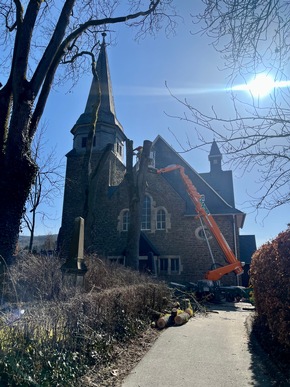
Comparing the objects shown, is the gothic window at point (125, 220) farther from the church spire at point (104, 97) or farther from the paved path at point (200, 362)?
the paved path at point (200, 362)

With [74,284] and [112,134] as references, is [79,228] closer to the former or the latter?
[74,284]

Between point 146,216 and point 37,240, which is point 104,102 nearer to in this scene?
point 146,216

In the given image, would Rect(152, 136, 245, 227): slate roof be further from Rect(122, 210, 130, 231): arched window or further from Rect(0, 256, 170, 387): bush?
Rect(0, 256, 170, 387): bush

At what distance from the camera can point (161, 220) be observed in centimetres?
2584

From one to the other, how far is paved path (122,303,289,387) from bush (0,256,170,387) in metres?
0.77

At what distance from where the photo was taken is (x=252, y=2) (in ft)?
13.2

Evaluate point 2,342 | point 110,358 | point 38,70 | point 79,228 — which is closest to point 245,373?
point 110,358

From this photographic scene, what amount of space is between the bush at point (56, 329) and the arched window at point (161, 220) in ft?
56.1

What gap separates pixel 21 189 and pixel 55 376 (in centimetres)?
459

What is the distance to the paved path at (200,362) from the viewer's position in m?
5.34

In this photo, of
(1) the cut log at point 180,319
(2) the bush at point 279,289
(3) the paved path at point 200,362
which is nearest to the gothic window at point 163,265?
(1) the cut log at point 180,319

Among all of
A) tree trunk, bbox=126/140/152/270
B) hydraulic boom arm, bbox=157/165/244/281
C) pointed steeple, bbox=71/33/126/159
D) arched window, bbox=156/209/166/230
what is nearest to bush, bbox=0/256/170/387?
tree trunk, bbox=126/140/152/270

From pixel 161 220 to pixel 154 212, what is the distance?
0.80 metres

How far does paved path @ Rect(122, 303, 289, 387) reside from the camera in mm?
5340
